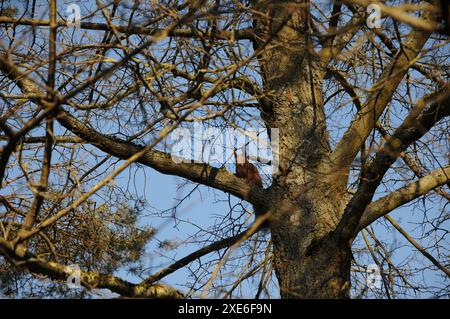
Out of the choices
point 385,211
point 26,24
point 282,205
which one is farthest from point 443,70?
point 26,24

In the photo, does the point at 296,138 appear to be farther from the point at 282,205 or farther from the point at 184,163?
the point at 184,163

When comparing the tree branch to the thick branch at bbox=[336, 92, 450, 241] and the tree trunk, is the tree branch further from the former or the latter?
the thick branch at bbox=[336, 92, 450, 241]

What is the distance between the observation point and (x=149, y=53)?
4332 mm

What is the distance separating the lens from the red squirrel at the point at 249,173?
5176 mm

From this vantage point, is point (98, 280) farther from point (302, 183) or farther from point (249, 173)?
point (302, 183)

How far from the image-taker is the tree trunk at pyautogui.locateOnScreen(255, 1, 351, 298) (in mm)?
4738

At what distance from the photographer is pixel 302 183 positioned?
17.1 ft

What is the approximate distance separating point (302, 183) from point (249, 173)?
0.45m

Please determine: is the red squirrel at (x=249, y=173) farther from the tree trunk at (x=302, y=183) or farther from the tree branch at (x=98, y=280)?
the tree branch at (x=98, y=280)

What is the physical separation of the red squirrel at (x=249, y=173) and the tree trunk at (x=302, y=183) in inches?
7.7

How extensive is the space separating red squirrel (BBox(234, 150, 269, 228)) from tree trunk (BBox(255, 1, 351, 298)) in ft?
0.65

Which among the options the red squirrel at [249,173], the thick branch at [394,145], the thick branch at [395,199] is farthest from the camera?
the red squirrel at [249,173]

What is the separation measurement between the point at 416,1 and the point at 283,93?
152 centimetres
